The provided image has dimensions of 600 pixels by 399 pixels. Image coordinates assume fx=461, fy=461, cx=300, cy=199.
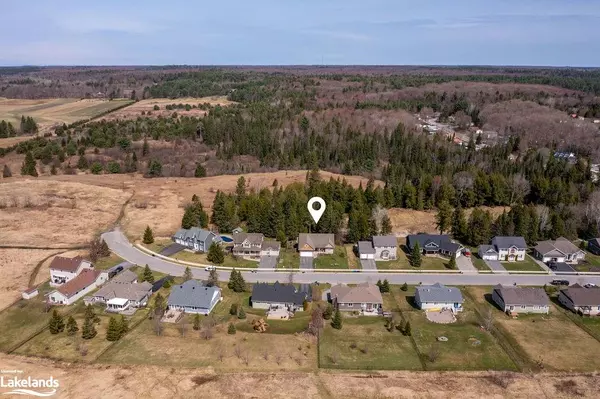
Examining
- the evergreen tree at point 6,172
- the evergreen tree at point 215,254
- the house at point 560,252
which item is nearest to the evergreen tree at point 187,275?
the evergreen tree at point 215,254

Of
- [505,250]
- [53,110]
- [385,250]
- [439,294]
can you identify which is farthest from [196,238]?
[53,110]

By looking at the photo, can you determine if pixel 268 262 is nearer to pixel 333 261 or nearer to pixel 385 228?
pixel 333 261

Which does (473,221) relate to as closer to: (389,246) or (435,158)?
(389,246)

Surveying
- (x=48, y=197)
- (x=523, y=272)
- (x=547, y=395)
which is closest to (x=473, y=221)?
(x=523, y=272)

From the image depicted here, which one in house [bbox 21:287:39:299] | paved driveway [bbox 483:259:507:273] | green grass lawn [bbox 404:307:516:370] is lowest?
green grass lawn [bbox 404:307:516:370]

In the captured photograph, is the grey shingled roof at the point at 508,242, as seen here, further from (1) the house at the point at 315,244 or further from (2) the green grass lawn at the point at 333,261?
(1) the house at the point at 315,244

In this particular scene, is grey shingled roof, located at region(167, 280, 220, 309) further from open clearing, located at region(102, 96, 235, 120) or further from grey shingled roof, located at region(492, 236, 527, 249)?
open clearing, located at region(102, 96, 235, 120)

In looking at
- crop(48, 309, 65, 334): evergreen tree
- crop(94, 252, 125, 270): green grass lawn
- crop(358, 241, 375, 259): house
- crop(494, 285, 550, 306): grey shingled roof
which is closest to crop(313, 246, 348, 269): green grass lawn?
crop(358, 241, 375, 259): house
